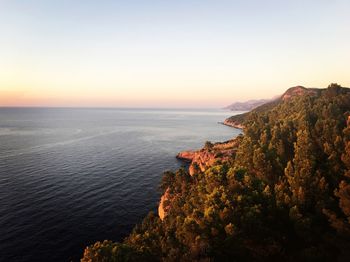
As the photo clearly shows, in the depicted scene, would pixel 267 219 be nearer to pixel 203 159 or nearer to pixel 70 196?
pixel 70 196

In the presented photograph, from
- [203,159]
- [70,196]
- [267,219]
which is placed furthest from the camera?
[203,159]

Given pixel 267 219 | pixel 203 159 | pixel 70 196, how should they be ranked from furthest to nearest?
pixel 203 159 < pixel 70 196 < pixel 267 219

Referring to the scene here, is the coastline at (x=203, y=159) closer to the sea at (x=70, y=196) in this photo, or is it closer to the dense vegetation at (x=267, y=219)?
the sea at (x=70, y=196)

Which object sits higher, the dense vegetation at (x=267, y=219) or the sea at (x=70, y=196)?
the dense vegetation at (x=267, y=219)

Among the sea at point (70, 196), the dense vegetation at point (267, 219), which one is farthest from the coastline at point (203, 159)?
the dense vegetation at point (267, 219)

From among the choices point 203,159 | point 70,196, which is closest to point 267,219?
point 70,196

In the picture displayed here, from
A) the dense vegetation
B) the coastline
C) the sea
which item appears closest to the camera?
the dense vegetation

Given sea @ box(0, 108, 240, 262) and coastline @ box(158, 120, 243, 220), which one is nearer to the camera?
sea @ box(0, 108, 240, 262)

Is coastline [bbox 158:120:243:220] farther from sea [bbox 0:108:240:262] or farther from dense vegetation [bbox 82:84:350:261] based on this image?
dense vegetation [bbox 82:84:350:261]

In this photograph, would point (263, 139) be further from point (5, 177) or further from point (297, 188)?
point (5, 177)

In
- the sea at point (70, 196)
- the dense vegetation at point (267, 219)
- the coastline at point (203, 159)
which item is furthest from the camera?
the coastline at point (203, 159)

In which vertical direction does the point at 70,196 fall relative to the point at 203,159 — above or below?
below

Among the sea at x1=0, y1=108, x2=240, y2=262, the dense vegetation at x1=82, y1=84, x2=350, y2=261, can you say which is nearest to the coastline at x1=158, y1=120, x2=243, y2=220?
the sea at x1=0, y1=108, x2=240, y2=262

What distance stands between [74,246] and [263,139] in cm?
5524
